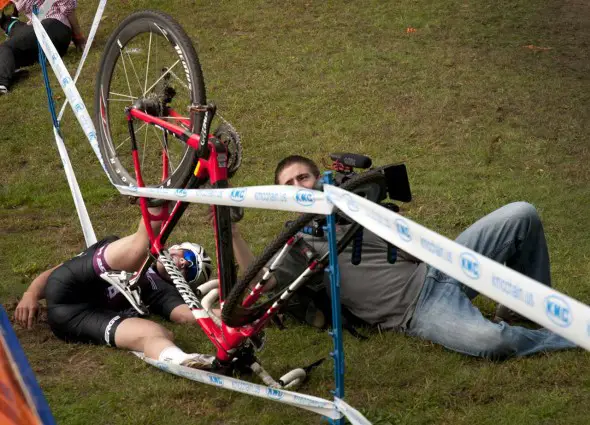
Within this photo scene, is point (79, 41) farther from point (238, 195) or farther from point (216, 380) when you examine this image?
point (238, 195)

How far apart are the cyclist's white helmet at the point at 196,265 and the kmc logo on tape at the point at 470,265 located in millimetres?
2517

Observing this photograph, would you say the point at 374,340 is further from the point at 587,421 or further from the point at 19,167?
the point at 19,167

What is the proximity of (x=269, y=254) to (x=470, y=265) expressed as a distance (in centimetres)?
122

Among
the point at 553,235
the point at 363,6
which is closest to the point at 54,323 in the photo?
the point at 553,235

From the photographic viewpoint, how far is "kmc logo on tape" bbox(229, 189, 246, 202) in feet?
10.3

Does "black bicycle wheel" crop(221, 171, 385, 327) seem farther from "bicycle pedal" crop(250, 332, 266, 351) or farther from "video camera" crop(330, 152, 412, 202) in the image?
"bicycle pedal" crop(250, 332, 266, 351)

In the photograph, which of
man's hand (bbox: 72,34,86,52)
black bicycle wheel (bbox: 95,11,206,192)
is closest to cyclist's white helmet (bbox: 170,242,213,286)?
black bicycle wheel (bbox: 95,11,206,192)

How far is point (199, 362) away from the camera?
3.96 m

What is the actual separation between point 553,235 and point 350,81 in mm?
3601

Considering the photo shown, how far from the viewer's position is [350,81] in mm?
8773

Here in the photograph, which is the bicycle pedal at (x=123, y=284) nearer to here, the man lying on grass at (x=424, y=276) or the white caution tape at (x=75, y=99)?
the white caution tape at (x=75, y=99)

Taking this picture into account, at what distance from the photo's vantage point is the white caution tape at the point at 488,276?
2.11 m

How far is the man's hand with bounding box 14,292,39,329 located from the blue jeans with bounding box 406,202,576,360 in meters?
2.03

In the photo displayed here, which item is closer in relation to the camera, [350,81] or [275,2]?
[350,81]
